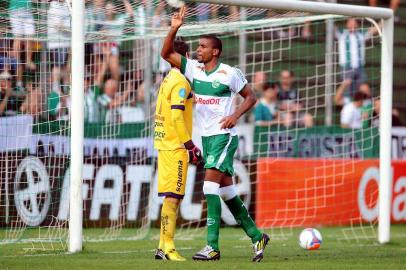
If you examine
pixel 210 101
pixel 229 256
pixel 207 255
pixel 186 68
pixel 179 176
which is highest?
pixel 186 68

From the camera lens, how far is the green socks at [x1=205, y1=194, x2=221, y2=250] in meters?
9.74

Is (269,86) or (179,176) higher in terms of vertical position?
(269,86)

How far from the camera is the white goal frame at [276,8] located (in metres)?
10.4

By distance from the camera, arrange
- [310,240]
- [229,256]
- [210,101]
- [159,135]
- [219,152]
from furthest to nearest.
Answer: [310,240] < [229,256] < [159,135] < [210,101] < [219,152]

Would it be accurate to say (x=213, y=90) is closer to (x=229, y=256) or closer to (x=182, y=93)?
(x=182, y=93)

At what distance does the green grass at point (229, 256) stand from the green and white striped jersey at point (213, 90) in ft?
4.43

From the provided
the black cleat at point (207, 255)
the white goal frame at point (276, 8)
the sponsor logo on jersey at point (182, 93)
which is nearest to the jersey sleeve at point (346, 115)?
the white goal frame at point (276, 8)

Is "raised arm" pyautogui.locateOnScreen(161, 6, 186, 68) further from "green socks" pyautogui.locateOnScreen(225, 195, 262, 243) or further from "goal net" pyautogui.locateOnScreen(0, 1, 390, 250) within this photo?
"goal net" pyautogui.locateOnScreen(0, 1, 390, 250)

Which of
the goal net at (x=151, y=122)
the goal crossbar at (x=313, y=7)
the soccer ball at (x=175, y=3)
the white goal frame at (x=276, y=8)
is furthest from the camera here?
the goal net at (x=151, y=122)

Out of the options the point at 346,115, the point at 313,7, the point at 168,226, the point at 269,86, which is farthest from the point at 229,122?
the point at 346,115

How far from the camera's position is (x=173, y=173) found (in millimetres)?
9938

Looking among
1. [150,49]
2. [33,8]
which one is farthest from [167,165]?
[150,49]

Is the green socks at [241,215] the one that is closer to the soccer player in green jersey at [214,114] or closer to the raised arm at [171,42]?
the soccer player in green jersey at [214,114]

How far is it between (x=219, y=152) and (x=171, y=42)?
1.16m
